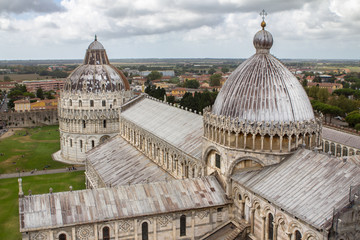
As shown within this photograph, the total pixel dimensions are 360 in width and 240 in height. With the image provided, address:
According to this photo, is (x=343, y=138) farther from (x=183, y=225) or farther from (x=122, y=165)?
(x=183, y=225)

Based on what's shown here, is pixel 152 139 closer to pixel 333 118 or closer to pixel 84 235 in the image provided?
pixel 84 235

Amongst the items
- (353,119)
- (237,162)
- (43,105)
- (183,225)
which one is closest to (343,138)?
(353,119)

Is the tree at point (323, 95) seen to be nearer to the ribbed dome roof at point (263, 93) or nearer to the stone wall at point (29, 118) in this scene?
the stone wall at point (29, 118)

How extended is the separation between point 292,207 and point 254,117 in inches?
328

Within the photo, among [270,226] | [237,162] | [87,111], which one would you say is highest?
[237,162]

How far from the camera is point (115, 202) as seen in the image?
94.3 ft

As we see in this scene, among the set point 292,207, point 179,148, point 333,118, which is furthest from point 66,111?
point 333,118

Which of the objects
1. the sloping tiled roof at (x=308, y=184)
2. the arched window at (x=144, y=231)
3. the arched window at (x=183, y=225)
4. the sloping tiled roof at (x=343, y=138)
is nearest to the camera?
the sloping tiled roof at (x=308, y=184)

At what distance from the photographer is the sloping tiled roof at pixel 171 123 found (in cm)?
4222

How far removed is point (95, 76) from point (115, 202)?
7208 cm

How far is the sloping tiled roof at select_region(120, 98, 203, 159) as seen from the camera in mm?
42225

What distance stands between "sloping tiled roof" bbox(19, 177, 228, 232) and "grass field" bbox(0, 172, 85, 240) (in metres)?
23.5

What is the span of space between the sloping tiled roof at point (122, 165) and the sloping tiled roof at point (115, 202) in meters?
11.2

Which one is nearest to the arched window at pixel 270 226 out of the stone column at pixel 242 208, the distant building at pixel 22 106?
the stone column at pixel 242 208
